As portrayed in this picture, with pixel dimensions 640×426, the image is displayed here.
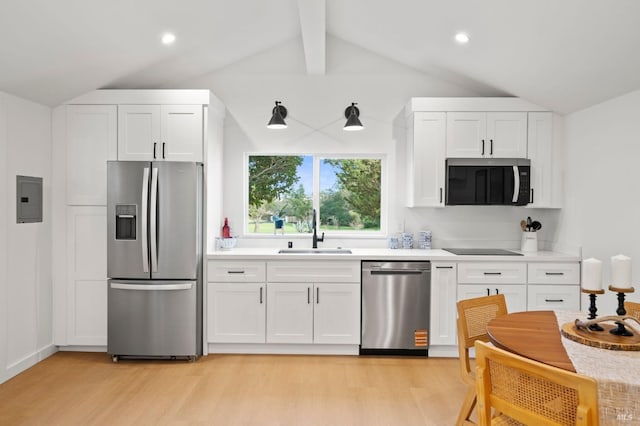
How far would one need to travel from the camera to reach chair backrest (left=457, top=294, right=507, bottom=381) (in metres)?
2.45

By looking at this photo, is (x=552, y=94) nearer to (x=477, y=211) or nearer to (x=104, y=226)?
(x=477, y=211)

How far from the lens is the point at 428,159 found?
14.1 feet

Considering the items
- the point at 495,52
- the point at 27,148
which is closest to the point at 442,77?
the point at 495,52

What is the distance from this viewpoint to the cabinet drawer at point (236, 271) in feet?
13.4

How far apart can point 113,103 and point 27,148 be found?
81 centimetres

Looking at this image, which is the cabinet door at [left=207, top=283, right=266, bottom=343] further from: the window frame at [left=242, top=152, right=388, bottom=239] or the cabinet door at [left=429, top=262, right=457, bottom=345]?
the cabinet door at [left=429, top=262, right=457, bottom=345]

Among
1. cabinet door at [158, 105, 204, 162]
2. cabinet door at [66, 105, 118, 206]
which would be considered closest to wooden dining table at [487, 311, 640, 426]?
cabinet door at [158, 105, 204, 162]

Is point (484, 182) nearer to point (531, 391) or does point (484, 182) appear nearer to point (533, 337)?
point (533, 337)

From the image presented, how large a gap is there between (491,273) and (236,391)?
242cm

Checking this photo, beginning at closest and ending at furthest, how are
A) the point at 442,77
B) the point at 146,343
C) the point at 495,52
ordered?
the point at 495,52 < the point at 146,343 < the point at 442,77

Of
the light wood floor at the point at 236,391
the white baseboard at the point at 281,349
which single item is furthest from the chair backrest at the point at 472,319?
the white baseboard at the point at 281,349

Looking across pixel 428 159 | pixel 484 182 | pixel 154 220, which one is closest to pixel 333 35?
pixel 428 159

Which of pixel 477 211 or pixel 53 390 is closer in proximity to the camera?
pixel 53 390

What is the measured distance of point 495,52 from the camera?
12.0 feet
